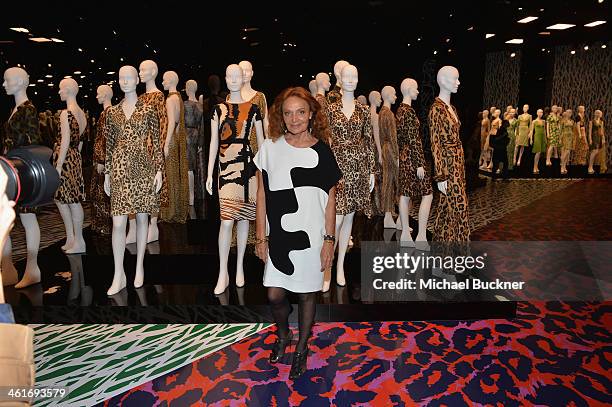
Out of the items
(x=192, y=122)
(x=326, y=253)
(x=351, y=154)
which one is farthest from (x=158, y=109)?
(x=192, y=122)

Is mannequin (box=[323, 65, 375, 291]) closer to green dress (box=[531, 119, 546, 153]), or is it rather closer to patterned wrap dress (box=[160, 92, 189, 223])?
patterned wrap dress (box=[160, 92, 189, 223])

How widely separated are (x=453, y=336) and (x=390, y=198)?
9.17 feet

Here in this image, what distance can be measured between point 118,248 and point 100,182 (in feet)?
6.78

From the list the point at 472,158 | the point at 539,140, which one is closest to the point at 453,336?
the point at 472,158

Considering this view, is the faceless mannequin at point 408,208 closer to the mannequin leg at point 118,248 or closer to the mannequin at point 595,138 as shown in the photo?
the mannequin leg at point 118,248

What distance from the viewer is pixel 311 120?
2904mm

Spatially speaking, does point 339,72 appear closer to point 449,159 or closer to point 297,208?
point 449,159

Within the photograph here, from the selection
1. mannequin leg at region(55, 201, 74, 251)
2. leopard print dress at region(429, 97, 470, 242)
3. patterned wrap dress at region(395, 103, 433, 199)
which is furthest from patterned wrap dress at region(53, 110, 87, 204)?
leopard print dress at region(429, 97, 470, 242)

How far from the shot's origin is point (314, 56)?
5.89 m

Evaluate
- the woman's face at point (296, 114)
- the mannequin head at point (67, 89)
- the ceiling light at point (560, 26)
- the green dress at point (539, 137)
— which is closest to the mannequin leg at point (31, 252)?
the mannequin head at point (67, 89)

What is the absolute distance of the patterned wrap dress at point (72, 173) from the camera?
472 centimetres

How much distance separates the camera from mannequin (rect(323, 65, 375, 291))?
12.7 feet

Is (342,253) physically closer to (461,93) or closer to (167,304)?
(167,304)

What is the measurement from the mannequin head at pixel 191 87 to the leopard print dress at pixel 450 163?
3.60m
